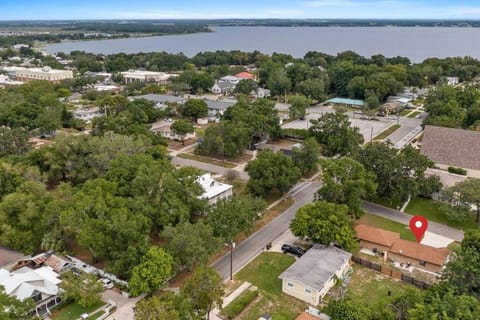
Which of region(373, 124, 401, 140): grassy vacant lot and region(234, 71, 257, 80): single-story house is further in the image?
region(234, 71, 257, 80): single-story house

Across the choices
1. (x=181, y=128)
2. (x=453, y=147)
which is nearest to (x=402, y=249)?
(x=453, y=147)

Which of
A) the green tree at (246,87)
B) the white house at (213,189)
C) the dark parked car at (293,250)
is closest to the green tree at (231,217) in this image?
the dark parked car at (293,250)

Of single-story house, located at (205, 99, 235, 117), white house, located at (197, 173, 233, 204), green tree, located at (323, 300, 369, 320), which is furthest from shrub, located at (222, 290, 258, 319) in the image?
single-story house, located at (205, 99, 235, 117)

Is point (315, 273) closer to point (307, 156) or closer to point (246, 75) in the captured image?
point (307, 156)

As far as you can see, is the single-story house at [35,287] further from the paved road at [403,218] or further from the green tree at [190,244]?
the paved road at [403,218]

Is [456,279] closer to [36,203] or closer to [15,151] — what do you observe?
[36,203]

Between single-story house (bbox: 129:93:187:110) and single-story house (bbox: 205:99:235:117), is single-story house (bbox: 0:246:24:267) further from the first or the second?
single-story house (bbox: 129:93:187:110)
